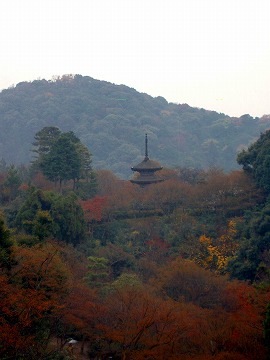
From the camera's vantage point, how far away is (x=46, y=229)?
28.2 meters

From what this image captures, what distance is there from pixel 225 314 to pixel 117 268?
10.6 m

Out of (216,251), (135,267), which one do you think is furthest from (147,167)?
(135,267)

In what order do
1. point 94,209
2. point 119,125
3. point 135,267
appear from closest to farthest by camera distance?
point 135,267 < point 94,209 < point 119,125

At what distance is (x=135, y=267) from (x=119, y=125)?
67.6 meters

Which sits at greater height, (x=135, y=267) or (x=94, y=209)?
(x=94, y=209)

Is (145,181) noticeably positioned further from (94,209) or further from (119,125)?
(119,125)

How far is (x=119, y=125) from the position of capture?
96875mm

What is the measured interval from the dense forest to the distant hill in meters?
43.8

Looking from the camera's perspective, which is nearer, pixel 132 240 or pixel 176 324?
pixel 176 324

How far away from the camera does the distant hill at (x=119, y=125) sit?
93.3 metres

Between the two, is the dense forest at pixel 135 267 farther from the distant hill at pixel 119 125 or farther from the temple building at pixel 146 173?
the distant hill at pixel 119 125

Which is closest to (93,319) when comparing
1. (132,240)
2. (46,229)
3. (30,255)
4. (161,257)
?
(30,255)

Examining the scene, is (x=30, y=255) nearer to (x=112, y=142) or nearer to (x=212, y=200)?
(x=212, y=200)

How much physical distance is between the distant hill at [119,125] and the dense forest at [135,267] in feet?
144
